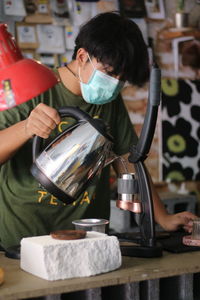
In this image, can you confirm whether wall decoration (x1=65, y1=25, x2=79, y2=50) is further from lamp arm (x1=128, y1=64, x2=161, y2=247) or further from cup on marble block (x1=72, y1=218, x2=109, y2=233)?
cup on marble block (x1=72, y1=218, x2=109, y2=233)

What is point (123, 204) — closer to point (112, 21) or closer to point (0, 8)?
point (112, 21)

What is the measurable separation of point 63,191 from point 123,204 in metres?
0.24

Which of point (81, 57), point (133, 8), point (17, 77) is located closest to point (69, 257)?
point (17, 77)

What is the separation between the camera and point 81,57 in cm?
216

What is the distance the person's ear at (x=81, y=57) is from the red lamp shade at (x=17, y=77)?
707mm

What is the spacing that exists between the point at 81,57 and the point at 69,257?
2.75 ft

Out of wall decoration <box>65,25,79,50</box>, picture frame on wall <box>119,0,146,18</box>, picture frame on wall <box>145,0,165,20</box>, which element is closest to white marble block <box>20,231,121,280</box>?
wall decoration <box>65,25,79,50</box>

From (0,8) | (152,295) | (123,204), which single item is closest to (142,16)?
(0,8)

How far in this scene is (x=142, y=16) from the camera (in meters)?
4.54

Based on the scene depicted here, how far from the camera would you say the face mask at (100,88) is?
6.93ft

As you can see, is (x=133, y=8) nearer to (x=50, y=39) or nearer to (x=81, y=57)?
(x=50, y=39)

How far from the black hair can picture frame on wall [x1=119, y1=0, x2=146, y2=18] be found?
2.42m

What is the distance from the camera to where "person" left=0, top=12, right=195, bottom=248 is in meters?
2.00

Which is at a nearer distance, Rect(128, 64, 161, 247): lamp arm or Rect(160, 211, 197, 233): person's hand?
Rect(128, 64, 161, 247): lamp arm
